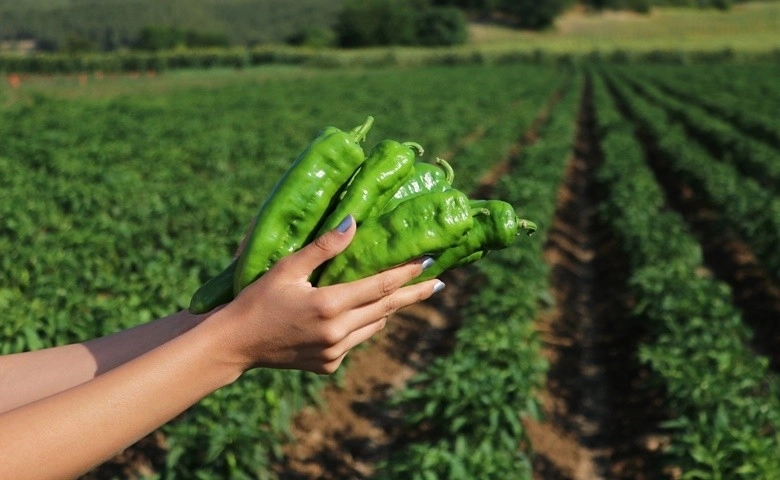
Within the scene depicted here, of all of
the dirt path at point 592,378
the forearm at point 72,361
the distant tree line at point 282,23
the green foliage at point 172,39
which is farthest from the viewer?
the green foliage at point 172,39

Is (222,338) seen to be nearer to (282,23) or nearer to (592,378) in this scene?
(592,378)

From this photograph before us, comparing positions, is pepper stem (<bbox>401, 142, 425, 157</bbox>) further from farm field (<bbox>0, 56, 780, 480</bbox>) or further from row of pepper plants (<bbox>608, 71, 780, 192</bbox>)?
row of pepper plants (<bbox>608, 71, 780, 192</bbox>)

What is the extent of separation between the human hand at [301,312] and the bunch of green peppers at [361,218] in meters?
0.12

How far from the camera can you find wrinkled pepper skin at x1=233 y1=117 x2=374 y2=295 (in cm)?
219

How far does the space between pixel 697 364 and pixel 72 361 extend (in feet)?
17.5

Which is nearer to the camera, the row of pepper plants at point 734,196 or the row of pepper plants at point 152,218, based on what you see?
the row of pepper plants at point 152,218

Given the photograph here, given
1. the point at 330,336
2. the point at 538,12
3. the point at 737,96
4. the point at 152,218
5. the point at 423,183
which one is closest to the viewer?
the point at 330,336

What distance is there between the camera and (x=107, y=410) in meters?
1.71

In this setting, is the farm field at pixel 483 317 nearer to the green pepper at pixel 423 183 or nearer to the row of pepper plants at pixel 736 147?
the row of pepper plants at pixel 736 147

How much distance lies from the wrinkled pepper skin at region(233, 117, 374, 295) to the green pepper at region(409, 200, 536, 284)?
405 millimetres

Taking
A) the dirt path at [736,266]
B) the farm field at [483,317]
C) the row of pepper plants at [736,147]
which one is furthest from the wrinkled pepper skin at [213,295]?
the row of pepper plants at [736,147]

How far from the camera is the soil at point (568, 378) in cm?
584

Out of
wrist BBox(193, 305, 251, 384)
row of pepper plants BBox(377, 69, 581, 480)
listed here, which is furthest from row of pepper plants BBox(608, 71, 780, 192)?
wrist BBox(193, 305, 251, 384)

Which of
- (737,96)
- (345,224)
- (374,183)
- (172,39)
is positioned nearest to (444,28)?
(172,39)
